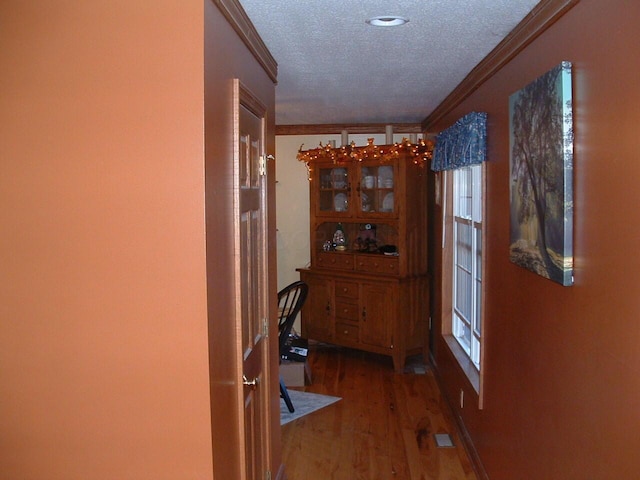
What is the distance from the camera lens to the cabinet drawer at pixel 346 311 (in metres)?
5.82

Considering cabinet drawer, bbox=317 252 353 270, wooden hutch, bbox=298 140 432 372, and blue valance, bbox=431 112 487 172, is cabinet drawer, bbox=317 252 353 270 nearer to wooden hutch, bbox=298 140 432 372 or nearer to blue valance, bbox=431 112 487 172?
wooden hutch, bbox=298 140 432 372

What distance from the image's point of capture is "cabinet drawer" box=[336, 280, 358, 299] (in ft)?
19.1

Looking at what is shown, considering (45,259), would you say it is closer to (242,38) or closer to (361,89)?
(242,38)

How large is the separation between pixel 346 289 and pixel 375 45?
327 centimetres

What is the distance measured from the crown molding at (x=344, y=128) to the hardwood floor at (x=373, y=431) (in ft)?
7.29

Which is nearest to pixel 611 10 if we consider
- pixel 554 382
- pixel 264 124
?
pixel 554 382

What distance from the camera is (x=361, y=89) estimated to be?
4102 millimetres

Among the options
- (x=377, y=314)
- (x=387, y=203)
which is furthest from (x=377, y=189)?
(x=377, y=314)

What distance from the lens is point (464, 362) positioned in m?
4.13

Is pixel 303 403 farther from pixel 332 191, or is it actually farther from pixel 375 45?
pixel 375 45

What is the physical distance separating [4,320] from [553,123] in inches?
73.3

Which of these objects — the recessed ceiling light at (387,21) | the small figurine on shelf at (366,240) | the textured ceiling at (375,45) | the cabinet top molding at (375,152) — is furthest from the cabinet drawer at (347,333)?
the recessed ceiling light at (387,21)

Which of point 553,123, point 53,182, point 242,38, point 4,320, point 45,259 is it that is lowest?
point 4,320

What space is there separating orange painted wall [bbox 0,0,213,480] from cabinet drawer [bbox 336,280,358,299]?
13.0 feet
